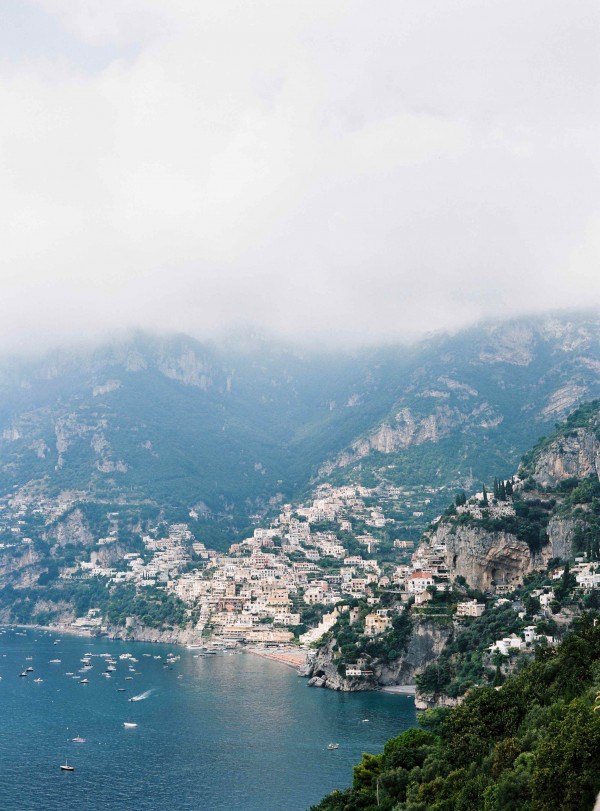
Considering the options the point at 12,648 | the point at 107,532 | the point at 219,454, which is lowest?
the point at 12,648

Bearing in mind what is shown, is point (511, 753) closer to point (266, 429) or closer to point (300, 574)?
point (300, 574)

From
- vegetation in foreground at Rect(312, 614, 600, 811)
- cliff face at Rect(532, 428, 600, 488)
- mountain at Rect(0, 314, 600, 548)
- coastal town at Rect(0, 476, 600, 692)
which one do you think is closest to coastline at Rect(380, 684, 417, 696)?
coastal town at Rect(0, 476, 600, 692)

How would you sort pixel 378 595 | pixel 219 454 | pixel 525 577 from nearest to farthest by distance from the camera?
pixel 525 577
pixel 378 595
pixel 219 454

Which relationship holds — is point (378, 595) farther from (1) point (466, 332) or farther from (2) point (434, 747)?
(1) point (466, 332)

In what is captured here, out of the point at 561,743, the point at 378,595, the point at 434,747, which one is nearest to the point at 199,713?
the point at 378,595

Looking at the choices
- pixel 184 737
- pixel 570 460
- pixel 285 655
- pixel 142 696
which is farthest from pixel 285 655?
pixel 184 737

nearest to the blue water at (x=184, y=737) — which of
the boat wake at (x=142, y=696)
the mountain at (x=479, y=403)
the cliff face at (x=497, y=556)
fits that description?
the boat wake at (x=142, y=696)

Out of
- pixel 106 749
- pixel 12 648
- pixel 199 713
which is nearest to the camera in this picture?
pixel 106 749

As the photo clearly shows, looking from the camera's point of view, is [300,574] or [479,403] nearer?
[300,574]
